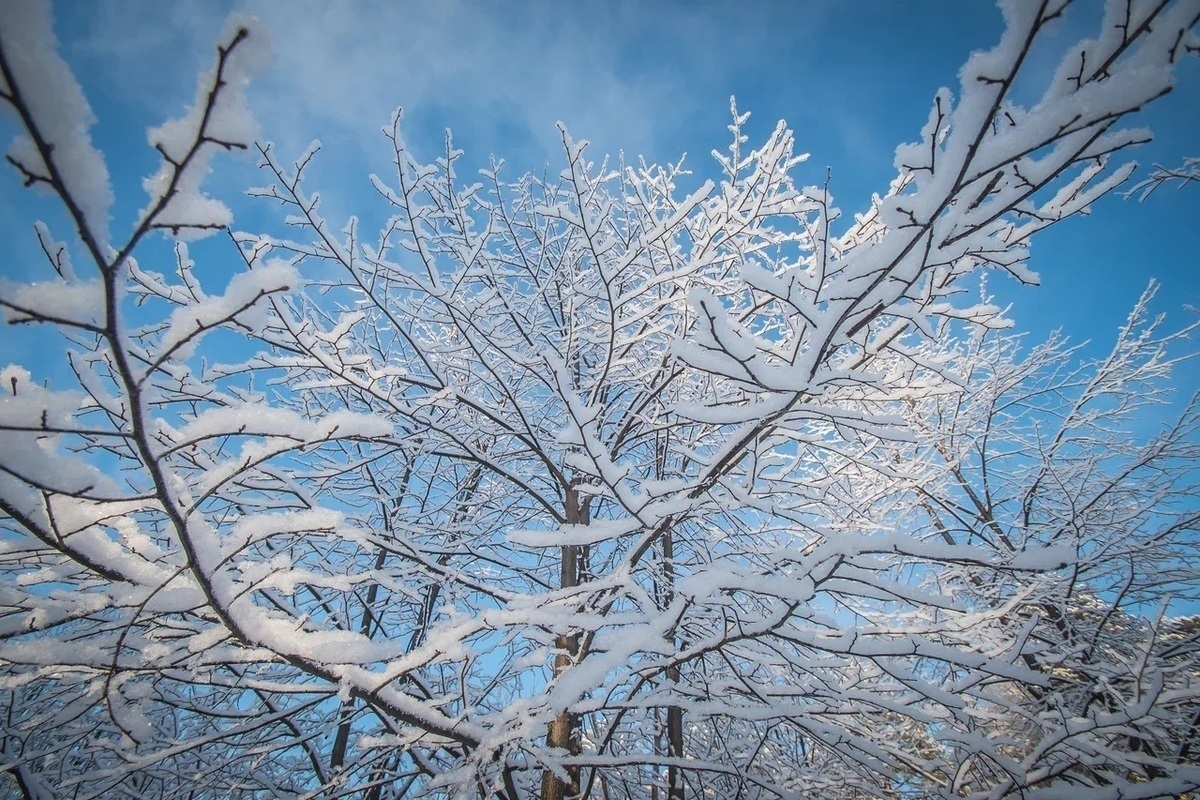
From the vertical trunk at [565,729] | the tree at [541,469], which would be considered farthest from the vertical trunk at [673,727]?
the vertical trunk at [565,729]

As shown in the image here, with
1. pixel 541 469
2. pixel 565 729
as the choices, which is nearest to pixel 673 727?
pixel 565 729

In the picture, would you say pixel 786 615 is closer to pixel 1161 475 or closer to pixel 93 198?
pixel 93 198

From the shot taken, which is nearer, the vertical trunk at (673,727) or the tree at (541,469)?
the tree at (541,469)

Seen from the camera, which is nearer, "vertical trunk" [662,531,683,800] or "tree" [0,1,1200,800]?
"tree" [0,1,1200,800]

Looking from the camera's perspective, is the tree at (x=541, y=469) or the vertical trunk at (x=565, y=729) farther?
the vertical trunk at (x=565, y=729)

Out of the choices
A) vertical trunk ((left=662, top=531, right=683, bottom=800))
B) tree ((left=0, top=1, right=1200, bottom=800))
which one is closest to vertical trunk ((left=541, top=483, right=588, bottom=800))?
tree ((left=0, top=1, right=1200, bottom=800))

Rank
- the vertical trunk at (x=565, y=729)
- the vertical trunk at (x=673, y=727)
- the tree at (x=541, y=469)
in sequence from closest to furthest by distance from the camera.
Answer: the tree at (x=541, y=469), the vertical trunk at (x=565, y=729), the vertical trunk at (x=673, y=727)

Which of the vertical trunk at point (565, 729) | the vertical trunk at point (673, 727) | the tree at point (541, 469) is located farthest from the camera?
the vertical trunk at point (673, 727)

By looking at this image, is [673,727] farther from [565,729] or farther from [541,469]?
[541,469]

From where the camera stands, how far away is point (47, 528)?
0.90m

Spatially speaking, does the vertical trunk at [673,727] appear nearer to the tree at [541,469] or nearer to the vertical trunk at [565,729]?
the tree at [541,469]

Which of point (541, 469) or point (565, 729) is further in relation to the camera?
point (541, 469)

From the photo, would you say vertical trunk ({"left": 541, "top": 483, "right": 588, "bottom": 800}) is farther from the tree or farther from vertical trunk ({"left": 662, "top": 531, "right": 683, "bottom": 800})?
vertical trunk ({"left": 662, "top": 531, "right": 683, "bottom": 800})

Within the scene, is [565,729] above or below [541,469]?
below
